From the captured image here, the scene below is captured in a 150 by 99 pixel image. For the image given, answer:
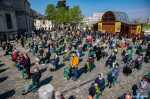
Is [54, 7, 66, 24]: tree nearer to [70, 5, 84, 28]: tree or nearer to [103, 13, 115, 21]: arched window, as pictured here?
[70, 5, 84, 28]: tree

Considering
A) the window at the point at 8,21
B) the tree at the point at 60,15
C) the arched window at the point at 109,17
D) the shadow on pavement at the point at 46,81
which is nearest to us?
the shadow on pavement at the point at 46,81

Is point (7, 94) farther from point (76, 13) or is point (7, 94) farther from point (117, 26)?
point (76, 13)

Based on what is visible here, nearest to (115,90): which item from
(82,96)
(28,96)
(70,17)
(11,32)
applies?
(82,96)

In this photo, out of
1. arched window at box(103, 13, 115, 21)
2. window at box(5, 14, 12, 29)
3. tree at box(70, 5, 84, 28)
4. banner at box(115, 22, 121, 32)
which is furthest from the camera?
tree at box(70, 5, 84, 28)

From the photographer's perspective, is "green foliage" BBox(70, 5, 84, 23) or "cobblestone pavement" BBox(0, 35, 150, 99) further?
"green foliage" BBox(70, 5, 84, 23)

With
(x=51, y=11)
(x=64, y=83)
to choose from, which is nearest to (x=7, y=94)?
(x=64, y=83)

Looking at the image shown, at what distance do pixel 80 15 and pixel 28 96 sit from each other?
40.7 meters

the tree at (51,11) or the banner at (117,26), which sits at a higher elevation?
the tree at (51,11)

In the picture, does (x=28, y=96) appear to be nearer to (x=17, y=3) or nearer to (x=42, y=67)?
(x=42, y=67)

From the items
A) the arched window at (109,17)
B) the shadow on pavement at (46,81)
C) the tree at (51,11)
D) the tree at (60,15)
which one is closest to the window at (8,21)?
the shadow on pavement at (46,81)

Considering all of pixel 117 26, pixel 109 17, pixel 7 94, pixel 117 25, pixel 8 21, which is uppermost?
pixel 109 17

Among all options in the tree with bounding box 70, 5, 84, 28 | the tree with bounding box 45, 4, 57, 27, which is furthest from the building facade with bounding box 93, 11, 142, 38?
the tree with bounding box 45, 4, 57, 27

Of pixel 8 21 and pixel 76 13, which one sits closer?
pixel 8 21

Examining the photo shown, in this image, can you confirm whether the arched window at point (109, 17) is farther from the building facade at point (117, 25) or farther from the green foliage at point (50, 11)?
the green foliage at point (50, 11)
